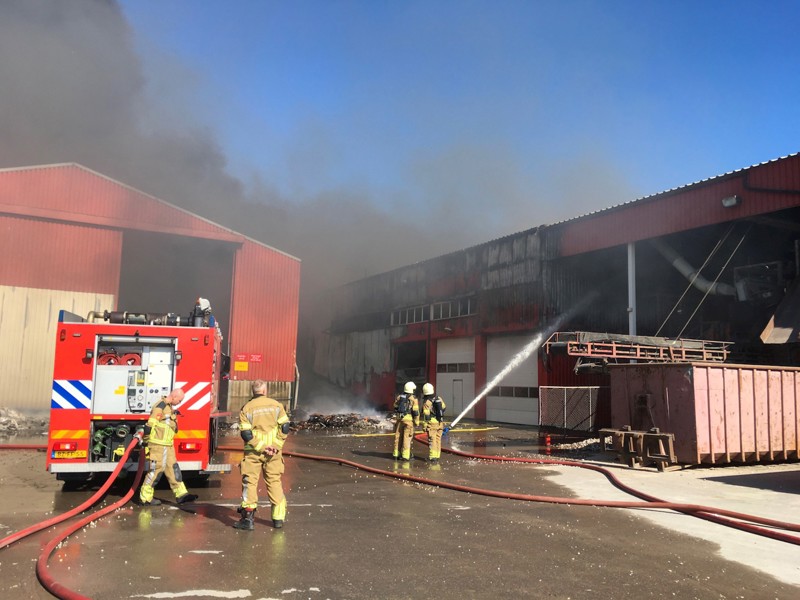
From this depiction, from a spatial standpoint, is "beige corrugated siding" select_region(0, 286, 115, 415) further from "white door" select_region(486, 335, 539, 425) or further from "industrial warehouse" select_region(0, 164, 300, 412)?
"white door" select_region(486, 335, 539, 425)

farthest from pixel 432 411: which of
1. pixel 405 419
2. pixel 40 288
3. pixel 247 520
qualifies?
pixel 40 288

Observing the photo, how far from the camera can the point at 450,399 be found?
1069 inches

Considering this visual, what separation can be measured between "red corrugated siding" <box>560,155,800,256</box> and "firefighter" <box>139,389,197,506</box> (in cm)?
1579

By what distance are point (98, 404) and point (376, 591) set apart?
16.7ft

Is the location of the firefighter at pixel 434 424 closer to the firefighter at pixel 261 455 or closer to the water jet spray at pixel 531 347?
the firefighter at pixel 261 455

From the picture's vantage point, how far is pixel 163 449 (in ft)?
22.8

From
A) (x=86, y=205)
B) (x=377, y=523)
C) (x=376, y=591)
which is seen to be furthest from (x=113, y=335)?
(x=86, y=205)

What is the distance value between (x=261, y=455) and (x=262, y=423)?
32 cm

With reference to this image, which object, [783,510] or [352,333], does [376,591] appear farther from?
[352,333]

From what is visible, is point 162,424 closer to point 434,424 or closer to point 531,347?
point 434,424

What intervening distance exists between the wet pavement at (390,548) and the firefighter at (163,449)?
0.68 feet

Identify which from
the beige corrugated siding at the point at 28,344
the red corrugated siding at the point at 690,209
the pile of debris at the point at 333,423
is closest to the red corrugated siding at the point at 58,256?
the beige corrugated siding at the point at 28,344

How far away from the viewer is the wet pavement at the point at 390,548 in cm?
419

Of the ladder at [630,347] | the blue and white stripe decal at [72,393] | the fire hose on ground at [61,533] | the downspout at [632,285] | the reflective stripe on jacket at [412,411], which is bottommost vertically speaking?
the fire hose on ground at [61,533]
